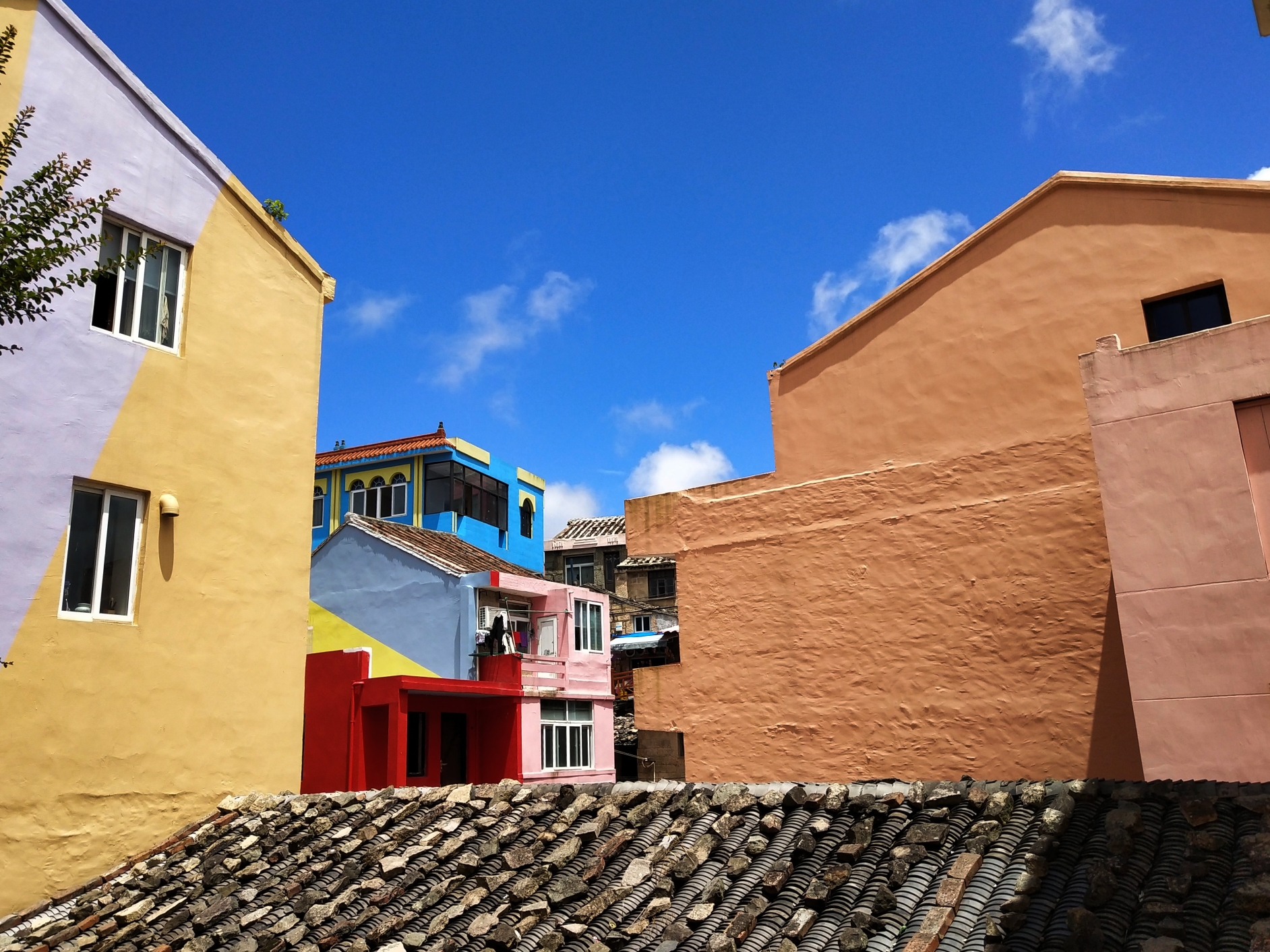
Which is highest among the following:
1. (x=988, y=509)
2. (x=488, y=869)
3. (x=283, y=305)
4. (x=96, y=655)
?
(x=283, y=305)

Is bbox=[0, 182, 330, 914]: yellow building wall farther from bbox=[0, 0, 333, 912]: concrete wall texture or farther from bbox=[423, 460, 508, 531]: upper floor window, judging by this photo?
bbox=[423, 460, 508, 531]: upper floor window

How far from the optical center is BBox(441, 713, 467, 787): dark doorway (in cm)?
2494

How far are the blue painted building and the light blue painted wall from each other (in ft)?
17.4

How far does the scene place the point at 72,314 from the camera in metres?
10.1

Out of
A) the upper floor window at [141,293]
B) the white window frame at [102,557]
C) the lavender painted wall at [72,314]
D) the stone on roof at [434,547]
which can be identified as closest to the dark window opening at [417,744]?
the stone on roof at [434,547]

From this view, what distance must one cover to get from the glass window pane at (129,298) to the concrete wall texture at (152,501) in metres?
0.22

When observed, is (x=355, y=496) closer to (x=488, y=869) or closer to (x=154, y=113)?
(x=154, y=113)

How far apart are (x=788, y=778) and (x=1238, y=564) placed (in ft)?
20.0

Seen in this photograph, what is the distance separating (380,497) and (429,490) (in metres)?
2.08

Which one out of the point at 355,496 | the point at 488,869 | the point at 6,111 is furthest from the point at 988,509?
the point at 355,496

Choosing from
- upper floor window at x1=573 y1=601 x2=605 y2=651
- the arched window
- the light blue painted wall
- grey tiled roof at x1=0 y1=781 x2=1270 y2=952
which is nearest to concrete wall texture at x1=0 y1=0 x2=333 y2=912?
grey tiled roof at x1=0 y1=781 x2=1270 y2=952

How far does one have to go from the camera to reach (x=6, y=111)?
9953 mm

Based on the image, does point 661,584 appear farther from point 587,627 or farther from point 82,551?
point 82,551

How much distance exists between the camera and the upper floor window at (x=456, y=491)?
34125 mm
